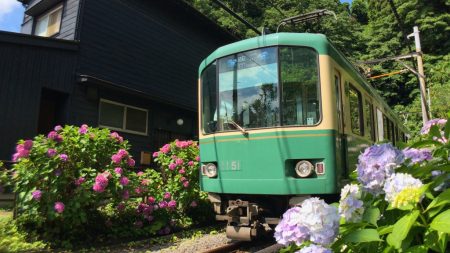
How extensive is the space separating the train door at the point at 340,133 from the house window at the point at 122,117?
7.54 meters

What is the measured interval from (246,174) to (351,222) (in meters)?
4.39

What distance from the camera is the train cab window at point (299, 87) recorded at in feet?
19.1

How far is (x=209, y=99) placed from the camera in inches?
266

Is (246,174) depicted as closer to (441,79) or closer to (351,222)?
(351,222)

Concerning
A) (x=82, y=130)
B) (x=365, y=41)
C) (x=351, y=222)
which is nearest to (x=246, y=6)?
(x=365, y=41)

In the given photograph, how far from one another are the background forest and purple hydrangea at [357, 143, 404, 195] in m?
26.5

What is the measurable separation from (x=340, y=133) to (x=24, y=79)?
7.82 m

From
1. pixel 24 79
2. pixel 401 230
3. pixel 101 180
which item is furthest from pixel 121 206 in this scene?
pixel 401 230

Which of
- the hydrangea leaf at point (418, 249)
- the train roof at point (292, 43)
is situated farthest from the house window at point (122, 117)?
the hydrangea leaf at point (418, 249)

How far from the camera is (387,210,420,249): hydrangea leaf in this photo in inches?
50.6

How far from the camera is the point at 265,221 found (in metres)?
5.86

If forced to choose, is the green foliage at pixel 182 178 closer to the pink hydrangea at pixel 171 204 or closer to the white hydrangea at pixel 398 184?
the pink hydrangea at pixel 171 204

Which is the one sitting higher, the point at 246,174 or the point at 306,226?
the point at 246,174

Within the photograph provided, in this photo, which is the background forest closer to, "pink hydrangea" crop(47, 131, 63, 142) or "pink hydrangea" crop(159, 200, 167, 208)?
"pink hydrangea" crop(159, 200, 167, 208)
